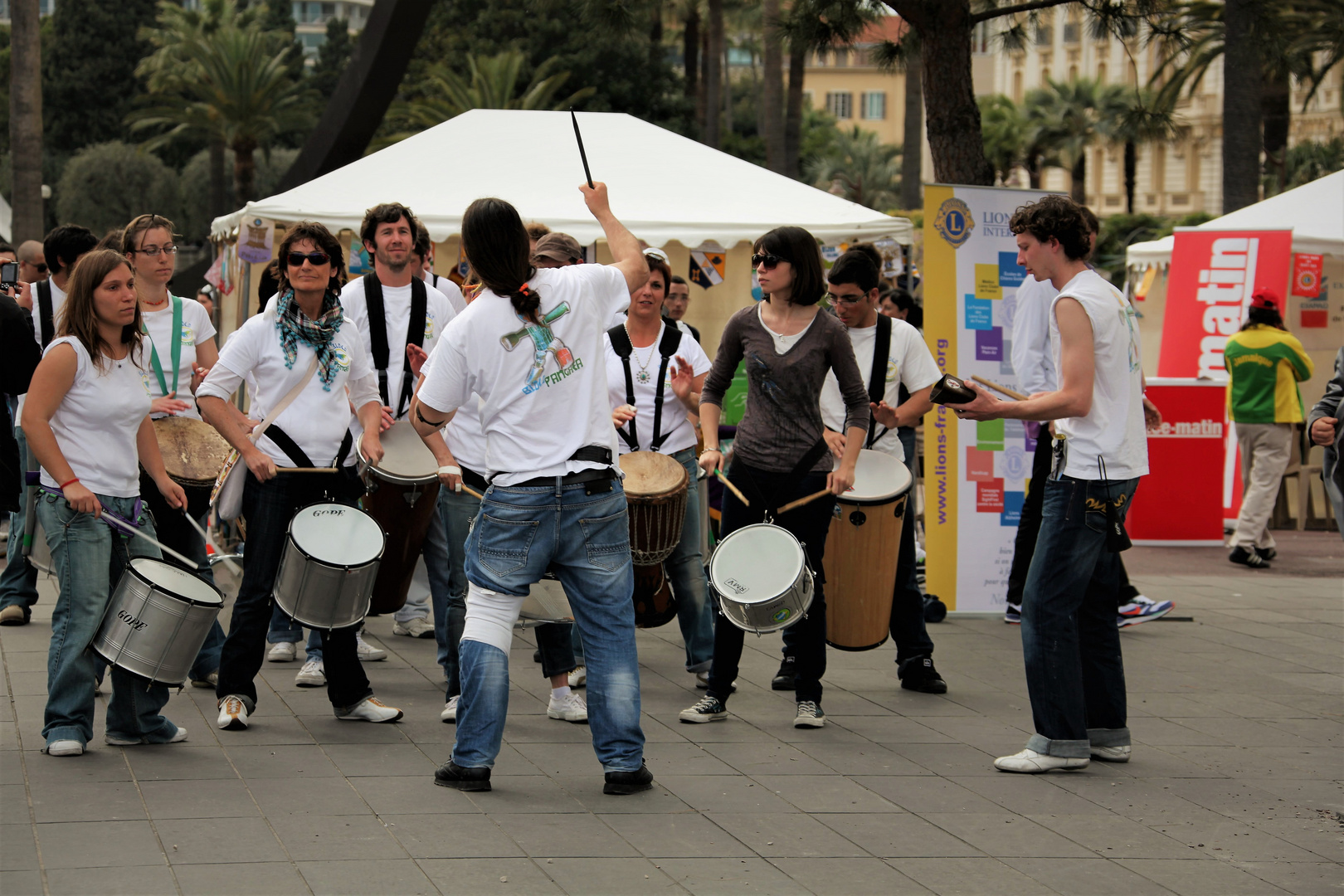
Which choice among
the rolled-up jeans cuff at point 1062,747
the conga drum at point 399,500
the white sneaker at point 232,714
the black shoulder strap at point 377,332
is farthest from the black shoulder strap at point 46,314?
the rolled-up jeans cuff at point 1062,747

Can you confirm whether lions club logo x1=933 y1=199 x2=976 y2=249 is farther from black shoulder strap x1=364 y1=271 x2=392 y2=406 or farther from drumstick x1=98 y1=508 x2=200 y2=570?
drumstick x1=98 y1=508 x2=200 y2=570

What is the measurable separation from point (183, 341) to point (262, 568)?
1.49m

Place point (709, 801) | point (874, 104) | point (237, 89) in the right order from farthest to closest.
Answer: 1. point (874, 104)
2. point (237, 89)
3. point (709, 801)

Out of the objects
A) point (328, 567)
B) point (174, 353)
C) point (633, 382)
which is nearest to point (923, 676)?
point (633, 382)

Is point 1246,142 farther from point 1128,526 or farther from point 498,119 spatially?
point 498,119

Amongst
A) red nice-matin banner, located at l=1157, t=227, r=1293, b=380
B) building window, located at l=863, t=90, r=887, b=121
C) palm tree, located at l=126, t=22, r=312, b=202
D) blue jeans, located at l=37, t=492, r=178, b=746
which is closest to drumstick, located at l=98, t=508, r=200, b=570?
blue jeans, located at l=37, t=492, r=178, b=746

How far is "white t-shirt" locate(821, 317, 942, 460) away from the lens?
20.6 ft

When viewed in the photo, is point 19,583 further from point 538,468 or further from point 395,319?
point 538,468

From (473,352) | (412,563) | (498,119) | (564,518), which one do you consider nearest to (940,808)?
(564,518)

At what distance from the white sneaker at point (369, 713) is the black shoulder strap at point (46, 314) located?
2.52 m

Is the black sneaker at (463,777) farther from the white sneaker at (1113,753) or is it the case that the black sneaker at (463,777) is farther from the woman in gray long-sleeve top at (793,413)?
the white sneaker at (1113,753)

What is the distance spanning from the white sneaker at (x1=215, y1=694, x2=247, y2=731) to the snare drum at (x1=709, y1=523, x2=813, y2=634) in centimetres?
185

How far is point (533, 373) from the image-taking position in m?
4.48

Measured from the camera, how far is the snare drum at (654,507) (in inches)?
218
